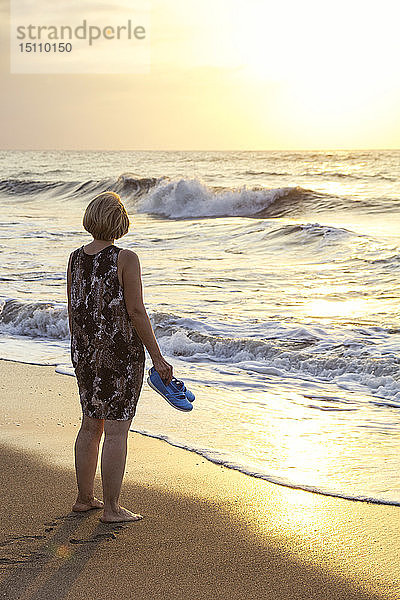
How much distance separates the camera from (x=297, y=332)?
303 inches

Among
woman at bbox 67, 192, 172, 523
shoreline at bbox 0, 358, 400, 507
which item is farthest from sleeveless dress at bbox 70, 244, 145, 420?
shoreline at bbox 0, 358, 400, 507

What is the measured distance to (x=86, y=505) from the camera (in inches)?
139

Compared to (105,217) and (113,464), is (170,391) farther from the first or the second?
(105,217)

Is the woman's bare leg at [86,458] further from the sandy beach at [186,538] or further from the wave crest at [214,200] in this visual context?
the wave crest at [214,200]

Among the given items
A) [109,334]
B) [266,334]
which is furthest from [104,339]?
[266,334]

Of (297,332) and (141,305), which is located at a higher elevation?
(141,305)

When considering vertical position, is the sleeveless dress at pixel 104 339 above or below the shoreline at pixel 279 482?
above

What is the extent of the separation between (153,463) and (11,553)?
4.11 ft

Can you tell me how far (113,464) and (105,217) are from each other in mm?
1115

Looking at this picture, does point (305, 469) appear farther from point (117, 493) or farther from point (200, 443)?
point (117, 493)

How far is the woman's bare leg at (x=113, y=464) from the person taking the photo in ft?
11.0

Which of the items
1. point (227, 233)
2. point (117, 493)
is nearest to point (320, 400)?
point (117, 493)

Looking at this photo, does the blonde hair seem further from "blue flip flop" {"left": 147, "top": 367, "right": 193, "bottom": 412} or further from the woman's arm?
"blue flip flop" {"left": 147, "top": 367, "right": 193, "bottom": 412}

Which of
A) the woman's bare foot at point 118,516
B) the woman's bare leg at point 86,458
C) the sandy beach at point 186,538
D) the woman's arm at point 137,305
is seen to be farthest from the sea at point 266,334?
the woman's arm at point 137,305
